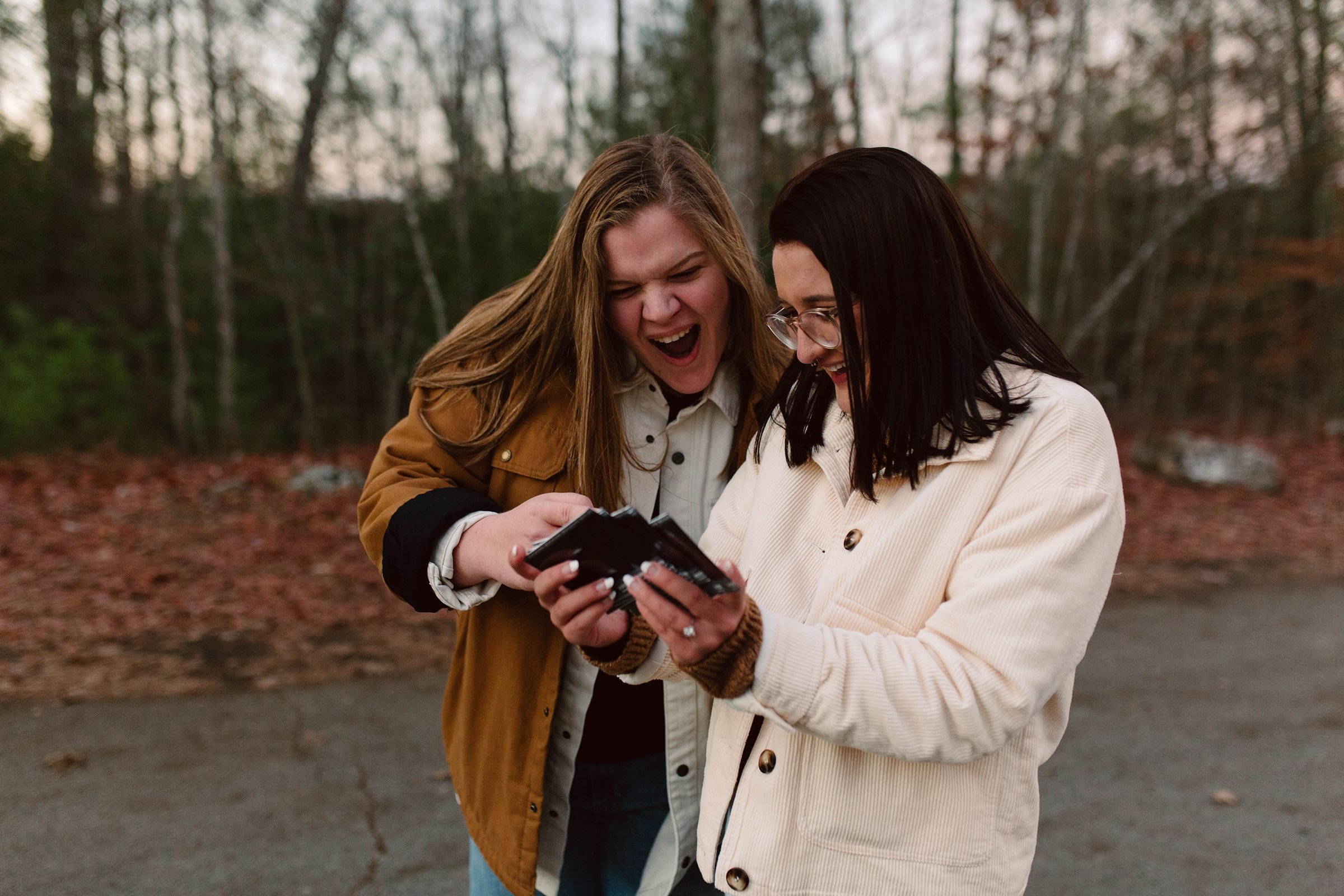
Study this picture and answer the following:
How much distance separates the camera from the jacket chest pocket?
6.89ft

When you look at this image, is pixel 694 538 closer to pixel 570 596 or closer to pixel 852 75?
pixel 570 596

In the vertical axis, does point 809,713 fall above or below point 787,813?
above

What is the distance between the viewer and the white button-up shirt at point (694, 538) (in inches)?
81.3

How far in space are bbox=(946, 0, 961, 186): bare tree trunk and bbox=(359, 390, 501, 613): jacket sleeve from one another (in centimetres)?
1178

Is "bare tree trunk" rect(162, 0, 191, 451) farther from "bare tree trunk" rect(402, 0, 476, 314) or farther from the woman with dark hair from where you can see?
the woman with dark hair

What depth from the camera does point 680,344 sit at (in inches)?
85.6

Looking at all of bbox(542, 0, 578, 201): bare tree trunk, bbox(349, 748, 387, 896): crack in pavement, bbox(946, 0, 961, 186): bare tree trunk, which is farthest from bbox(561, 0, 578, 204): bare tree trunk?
bbox(349, 748, 387, 896): crack in pavement

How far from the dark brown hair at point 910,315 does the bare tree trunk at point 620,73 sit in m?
12.7

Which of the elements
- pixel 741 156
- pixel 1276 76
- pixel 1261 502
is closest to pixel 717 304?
pixel 741 156

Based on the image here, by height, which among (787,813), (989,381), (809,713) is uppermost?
(989,381)

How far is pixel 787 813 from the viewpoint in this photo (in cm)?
161

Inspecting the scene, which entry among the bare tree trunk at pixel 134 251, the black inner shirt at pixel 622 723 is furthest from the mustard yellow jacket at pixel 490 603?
the bare tree trunk at pixel 134 251

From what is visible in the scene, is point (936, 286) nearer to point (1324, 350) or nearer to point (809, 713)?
point (809, 713)

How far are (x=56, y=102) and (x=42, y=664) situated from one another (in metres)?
9.84
